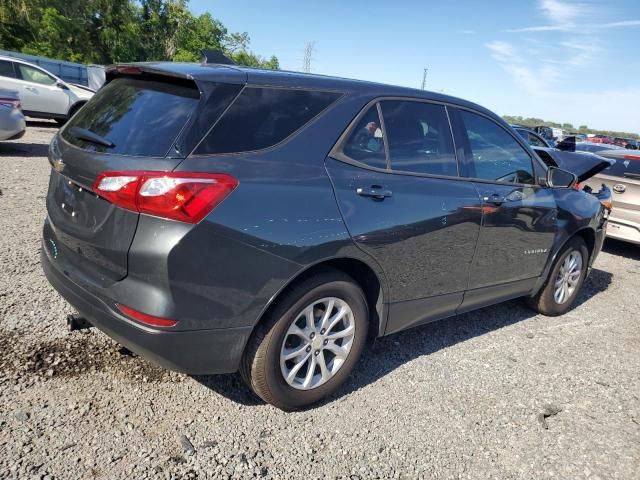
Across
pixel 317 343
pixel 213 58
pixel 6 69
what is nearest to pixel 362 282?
pixel 317 343

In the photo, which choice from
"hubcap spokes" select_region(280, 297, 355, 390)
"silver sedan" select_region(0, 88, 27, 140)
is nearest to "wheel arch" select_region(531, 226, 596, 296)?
"hubcap spokes" select_region(280, 297, 355, 390)

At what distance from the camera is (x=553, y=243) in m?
4.38

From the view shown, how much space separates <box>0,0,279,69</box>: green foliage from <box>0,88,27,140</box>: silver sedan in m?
27.5

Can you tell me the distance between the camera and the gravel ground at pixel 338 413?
94.9 inches

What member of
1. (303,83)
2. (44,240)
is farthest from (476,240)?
(44,240)

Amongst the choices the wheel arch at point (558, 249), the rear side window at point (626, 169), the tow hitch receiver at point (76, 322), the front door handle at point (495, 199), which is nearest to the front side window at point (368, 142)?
the front door handle at point (495, 199)

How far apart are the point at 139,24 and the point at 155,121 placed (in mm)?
53672

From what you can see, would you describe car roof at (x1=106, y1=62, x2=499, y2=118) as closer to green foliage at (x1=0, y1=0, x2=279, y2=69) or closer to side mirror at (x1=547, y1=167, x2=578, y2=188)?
side mirror at (x1=547, y1=167, x2=578, y2=188)

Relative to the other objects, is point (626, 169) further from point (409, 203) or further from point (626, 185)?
point (409, 203)

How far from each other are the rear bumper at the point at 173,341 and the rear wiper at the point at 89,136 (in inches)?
28.7

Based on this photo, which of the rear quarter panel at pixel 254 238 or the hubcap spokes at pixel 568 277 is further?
the hubcap spokes at pixel 568 277

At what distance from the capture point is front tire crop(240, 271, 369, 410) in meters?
2.58

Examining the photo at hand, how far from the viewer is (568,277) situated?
482 centimetres

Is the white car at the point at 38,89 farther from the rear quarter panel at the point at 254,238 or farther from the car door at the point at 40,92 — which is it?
the rear quarter panel at the point at 254,238
